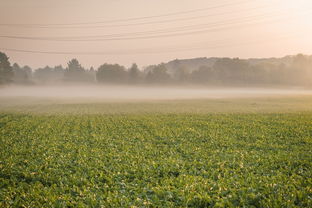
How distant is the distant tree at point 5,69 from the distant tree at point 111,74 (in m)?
58.3

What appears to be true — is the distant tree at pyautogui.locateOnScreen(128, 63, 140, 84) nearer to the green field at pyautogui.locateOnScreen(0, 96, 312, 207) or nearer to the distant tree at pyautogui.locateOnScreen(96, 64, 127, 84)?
the distant tree at pyautogui.locateOnScreen(96, 64, 127, 84)

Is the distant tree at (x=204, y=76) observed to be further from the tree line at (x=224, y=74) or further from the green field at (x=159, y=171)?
the green field at (x=159, y=171)

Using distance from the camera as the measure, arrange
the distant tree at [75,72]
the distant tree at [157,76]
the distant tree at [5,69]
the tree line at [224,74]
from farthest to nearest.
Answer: the distant tree at [75,72] < the distant tree at [157,76] < the tree line at [224,74] < the distant tree at [5,69]

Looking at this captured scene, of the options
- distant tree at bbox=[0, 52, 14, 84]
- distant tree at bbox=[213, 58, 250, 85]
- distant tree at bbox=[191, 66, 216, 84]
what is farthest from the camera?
distant tree at bbox=[191, 66, 216, 84]

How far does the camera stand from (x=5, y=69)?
140 metres

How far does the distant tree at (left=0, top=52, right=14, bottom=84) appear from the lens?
13825 centimetres

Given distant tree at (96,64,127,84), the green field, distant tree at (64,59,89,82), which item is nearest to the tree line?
distant tree at (96,64,127,84)

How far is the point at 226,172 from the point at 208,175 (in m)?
0.93

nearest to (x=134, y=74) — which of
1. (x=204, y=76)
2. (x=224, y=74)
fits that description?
(x=204, y=76)

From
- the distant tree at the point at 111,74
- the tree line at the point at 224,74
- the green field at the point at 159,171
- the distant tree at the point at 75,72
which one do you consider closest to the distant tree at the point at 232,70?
the tree line at the point at 224,74

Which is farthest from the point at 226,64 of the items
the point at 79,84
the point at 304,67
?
the point at 79,84

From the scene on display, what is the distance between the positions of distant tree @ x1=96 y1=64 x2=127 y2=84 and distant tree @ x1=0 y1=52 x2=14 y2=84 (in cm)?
5831

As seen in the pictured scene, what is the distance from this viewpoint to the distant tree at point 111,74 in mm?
169000

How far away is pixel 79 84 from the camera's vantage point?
180000 millimetres
